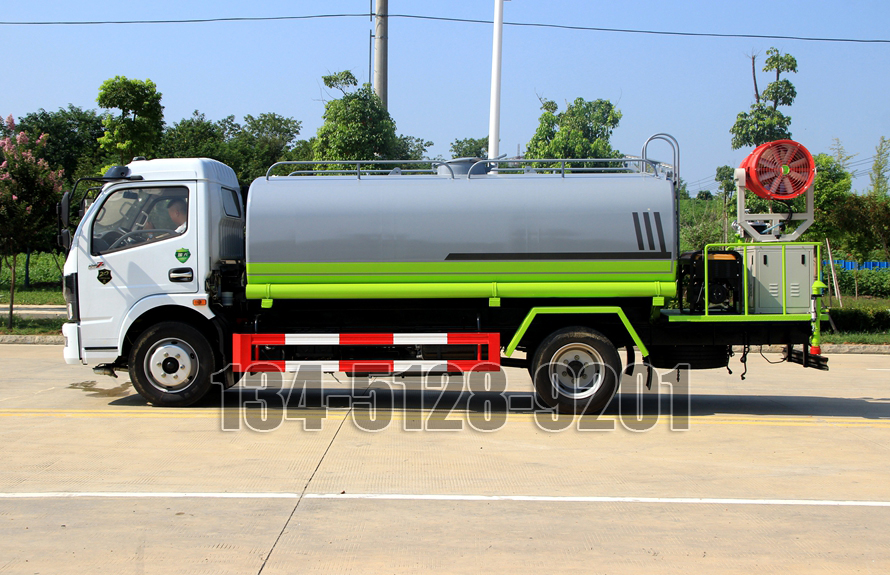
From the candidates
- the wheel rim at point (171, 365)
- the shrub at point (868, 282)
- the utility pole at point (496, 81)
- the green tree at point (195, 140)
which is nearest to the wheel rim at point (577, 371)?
the wheel rim at point (171, 365)

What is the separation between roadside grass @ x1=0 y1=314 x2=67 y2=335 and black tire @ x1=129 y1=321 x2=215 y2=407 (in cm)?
966

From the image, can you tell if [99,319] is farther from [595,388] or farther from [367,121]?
[367,121]

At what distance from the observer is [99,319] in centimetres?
922

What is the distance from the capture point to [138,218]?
30.3 feet

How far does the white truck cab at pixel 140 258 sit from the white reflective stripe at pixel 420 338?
2.23 metres

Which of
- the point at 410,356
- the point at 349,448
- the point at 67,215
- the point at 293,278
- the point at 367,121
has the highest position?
→ the point at 367,121

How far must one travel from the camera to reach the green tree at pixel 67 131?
168ft

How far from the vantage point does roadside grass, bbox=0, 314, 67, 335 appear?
57.7 ft

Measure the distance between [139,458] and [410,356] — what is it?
334 cm

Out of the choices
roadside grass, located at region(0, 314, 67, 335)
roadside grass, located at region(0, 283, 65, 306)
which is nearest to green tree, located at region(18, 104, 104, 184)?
roadside grass, located at region(0, 283, 65, 306)

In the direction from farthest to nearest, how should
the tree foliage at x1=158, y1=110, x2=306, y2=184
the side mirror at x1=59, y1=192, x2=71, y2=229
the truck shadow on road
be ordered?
the tree foliage at x1=158, y1=110, x2=306, y2=184
the truck shadow on road
the side mirror at x1=59, y1=192, x2=71, y2=229

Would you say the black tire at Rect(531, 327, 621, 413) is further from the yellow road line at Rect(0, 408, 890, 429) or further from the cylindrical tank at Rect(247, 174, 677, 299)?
the cylindrical tank at Rect(247, 174, 677, 299)

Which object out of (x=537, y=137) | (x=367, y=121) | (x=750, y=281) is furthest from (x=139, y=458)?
(x=537, y=137)

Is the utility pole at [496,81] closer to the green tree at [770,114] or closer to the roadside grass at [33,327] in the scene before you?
the roadside grass at [33,327]
